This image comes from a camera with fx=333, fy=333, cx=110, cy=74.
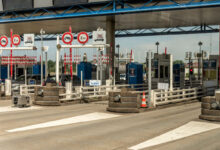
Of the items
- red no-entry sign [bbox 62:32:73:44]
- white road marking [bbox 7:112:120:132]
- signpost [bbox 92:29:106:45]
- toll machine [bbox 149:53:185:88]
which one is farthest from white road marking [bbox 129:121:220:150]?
toll machine [bbox 149:53:185:88]

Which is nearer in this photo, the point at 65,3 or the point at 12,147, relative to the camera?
the point at 12,147

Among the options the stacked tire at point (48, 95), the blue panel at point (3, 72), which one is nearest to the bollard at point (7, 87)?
the stacked tire at point (48, 95)

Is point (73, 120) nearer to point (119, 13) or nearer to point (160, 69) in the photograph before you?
point (119, 13)

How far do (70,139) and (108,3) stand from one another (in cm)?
2208

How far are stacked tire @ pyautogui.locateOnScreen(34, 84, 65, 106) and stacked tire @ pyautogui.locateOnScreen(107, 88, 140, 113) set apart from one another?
168 inches

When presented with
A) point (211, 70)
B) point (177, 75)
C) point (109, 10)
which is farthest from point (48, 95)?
point (177, 75)

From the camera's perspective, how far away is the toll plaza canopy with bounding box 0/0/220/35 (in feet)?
93.1

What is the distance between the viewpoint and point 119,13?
1185 inches

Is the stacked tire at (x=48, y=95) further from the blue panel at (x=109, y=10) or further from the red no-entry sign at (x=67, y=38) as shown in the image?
the blue panel at (x=109, y=10)

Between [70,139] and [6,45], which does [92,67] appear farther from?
[70,139]

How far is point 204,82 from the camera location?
89.2 ft

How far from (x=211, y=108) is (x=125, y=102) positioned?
4.99 m

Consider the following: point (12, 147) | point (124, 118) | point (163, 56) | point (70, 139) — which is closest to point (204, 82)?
point (163, 56)

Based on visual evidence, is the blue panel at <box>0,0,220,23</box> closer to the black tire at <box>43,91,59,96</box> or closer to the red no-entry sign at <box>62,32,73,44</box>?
the red no-entry sign at <box>62,32,73,44</box>
